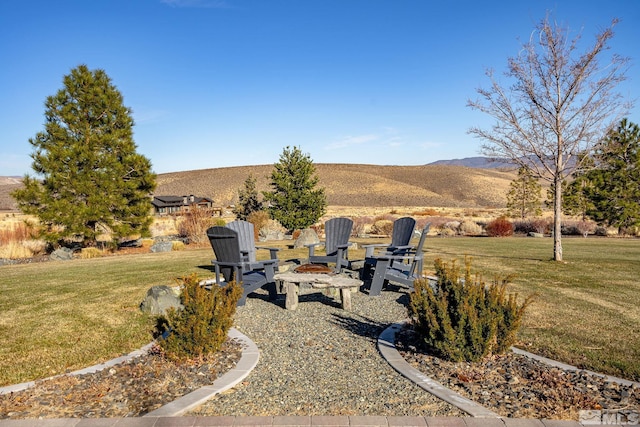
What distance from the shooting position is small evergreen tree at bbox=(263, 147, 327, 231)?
19.9 metres

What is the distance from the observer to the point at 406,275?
6.78 metres

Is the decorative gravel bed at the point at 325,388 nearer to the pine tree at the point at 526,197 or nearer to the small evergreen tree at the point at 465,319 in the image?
the small evergreen tree at the point at 465,319

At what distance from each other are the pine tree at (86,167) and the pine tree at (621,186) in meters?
21.6

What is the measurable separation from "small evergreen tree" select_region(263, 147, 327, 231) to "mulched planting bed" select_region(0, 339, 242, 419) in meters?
16.2

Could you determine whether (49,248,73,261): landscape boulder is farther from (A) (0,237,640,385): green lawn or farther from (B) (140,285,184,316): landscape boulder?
(B) (140,285,184,316): landscape boulder

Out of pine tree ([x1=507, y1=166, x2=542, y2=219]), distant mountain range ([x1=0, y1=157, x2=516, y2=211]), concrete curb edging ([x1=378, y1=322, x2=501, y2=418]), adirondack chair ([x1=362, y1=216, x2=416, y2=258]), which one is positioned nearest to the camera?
concrete curb edging ([x1=378, y1=322, x2=501, y2=418])

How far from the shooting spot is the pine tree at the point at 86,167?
47.4 feet

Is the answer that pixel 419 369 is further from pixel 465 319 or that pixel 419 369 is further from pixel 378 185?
pixel 378 185

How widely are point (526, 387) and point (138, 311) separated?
4.78 meters

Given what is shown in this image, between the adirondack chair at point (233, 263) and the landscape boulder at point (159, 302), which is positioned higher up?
the adirondack chair at point (233, 263)

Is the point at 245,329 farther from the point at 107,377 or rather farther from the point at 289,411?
the point at 289,411

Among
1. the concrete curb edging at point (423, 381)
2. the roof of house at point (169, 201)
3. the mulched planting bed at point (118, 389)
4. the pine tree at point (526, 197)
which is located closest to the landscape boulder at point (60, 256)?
the mulched planting bed at point (118, 389)

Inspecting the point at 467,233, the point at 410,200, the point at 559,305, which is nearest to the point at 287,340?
the point at 559,305

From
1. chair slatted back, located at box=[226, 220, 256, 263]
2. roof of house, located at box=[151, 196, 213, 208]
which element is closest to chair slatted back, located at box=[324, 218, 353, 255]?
chair slatted back, located at box=[226, 220, 256, 263]
